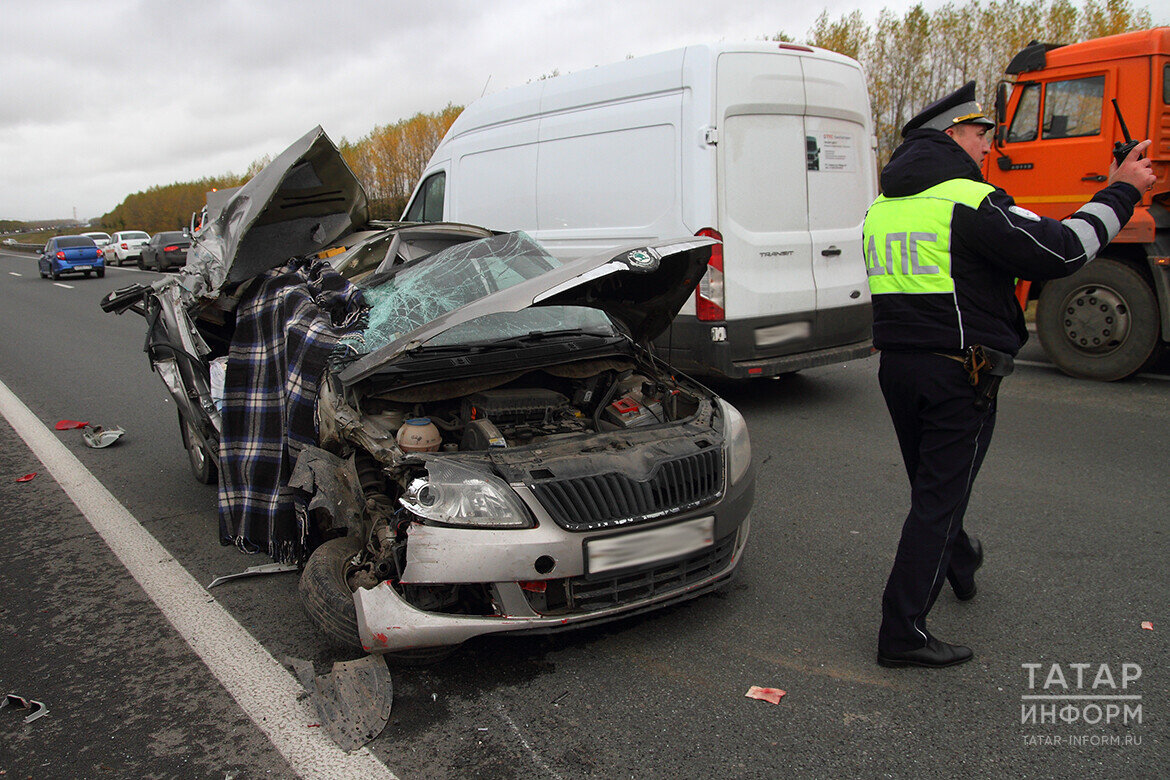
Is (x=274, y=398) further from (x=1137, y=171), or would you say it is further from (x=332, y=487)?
(x=1137, y=171)

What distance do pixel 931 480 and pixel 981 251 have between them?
0.77 metres

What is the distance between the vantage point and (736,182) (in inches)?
229

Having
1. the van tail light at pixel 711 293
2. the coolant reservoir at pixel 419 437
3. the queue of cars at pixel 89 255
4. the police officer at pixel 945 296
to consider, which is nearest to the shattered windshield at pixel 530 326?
the coolant reservoir at pixel 419 437

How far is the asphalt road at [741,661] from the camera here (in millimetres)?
2389

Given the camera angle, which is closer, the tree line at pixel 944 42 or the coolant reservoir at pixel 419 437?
the coolant reservoir at pixel 419 437

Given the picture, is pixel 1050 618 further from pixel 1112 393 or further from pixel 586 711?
pixel 1112 393

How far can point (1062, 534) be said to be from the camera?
383cm

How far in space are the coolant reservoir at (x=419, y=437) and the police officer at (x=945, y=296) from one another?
5.47 ft

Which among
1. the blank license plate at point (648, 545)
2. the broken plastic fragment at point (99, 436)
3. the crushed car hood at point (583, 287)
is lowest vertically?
the broken plastic fragment at point (99, 436)

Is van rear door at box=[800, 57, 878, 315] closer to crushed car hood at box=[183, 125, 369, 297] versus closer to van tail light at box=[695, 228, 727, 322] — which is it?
van tail light at box=[695, 228, 727, 322]

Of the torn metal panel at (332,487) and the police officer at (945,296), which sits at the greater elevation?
the police officer at (945,296)

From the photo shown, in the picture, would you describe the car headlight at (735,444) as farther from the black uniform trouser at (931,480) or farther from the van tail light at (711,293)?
the van tail light at (711,293)

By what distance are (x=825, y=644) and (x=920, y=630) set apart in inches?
14.0

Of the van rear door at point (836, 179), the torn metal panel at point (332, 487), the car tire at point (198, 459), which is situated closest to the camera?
the torn metal panel at point (332, 487)
